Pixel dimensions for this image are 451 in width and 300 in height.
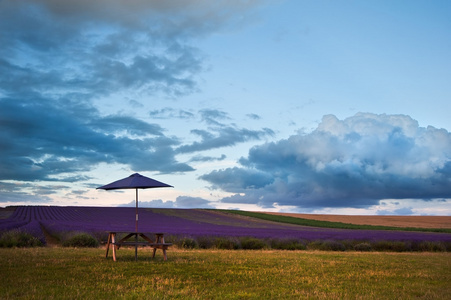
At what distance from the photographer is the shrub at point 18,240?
16312mm

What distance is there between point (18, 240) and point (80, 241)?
2268 mm

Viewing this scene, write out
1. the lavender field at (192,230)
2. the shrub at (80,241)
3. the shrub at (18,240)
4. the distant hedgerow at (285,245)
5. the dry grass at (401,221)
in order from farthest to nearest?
1. the dry grass at (401,221)
2. the lavender field at (192,230)
3. the distant hedgerow at (285,245)
4. the shrub at (80,241)
5. the shrub at (18,240)

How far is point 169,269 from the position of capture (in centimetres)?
1049

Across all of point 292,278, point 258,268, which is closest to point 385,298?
point 292,278

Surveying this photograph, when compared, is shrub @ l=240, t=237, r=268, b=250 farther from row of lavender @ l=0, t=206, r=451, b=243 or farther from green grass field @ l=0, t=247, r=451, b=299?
green grass field @ l=0, t=247, r=451, b=299

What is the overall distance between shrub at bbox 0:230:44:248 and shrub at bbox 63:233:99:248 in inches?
39.5

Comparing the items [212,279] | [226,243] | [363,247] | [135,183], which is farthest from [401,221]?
[212,279]

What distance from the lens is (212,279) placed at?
360 inches

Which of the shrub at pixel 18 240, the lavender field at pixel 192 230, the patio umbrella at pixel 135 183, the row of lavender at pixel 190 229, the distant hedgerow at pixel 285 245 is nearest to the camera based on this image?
the patio umbrella at pixel 135 183

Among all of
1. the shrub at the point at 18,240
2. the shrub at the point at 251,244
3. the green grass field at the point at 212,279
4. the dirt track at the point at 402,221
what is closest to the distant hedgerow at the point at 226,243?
the shrub at the point at 251,244

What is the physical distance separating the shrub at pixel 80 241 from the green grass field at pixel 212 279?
4.54 metres

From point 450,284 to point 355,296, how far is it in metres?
3.27

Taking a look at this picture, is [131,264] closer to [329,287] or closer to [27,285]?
[27,285]

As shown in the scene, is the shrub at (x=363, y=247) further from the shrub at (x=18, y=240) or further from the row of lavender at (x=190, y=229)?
the shrub at (x=18, y=240)
